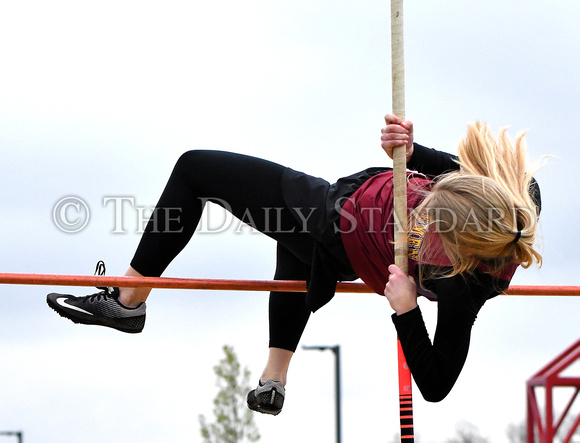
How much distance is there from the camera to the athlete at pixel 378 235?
3.07 meters

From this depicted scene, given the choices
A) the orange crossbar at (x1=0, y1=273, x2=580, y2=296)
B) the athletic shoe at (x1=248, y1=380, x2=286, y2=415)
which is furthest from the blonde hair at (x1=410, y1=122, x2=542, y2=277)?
the athletic shoe at (x1=248, y1=380, x2=286, y2=415)

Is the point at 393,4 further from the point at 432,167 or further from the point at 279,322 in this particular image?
the point at 279,322

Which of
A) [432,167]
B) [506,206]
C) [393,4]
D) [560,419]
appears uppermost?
[393,4]

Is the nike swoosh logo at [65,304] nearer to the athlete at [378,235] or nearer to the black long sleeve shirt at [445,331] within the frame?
the athlete at [378,235]

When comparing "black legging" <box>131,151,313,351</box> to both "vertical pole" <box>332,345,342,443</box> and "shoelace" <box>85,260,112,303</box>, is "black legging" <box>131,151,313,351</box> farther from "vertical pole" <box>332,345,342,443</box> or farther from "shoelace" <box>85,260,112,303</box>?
"vertical pole" <box>332,345,342,443</box>

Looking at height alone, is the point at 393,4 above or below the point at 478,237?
above

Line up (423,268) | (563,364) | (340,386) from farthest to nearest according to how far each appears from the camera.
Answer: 1. (340,386)
2. (563,364)
3. (423,268)

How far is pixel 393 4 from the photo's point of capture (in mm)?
3545

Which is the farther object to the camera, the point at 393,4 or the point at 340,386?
the point at 340,386

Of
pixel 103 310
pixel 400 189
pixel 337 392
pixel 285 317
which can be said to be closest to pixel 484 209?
pixel 400 189

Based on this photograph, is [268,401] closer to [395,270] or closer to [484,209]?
[395,270]

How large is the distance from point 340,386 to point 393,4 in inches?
355

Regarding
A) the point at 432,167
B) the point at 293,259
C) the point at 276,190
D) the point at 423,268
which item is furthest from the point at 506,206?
the point at 293,259

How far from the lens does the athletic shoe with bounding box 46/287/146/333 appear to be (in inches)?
150
